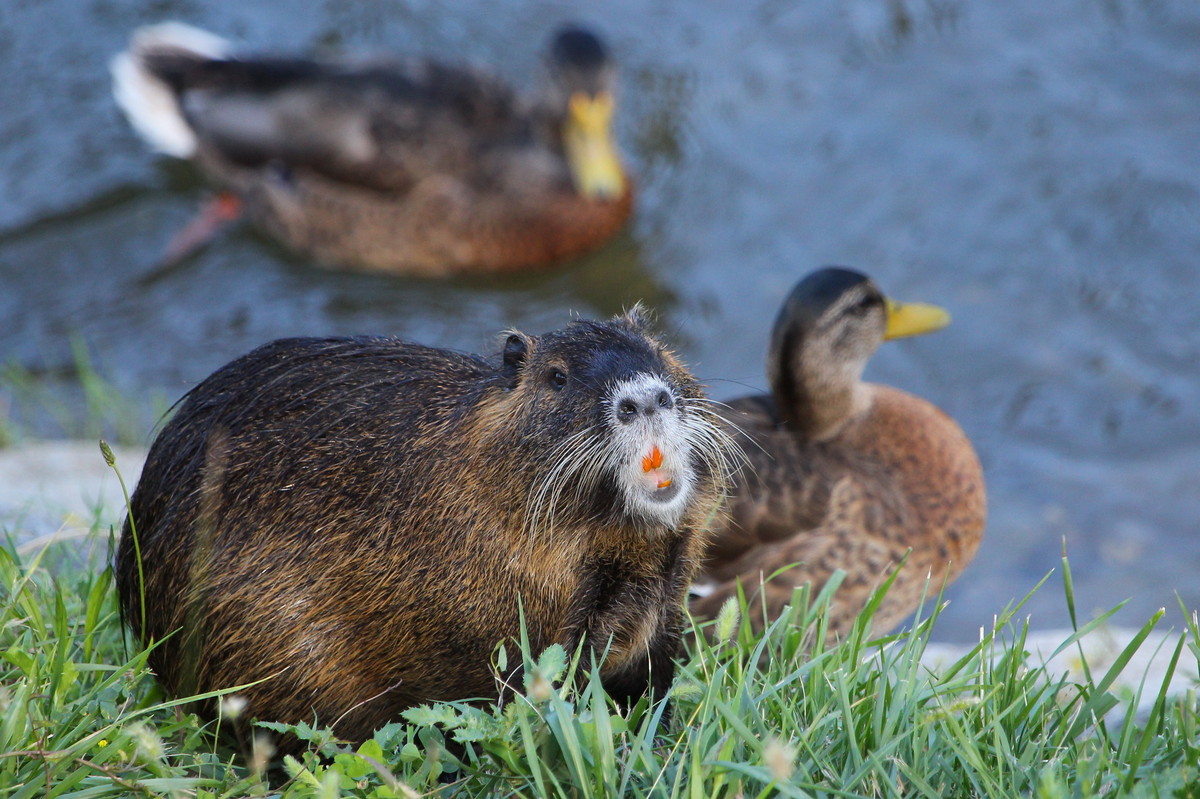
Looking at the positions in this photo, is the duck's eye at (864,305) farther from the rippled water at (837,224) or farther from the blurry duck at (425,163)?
the blurry duck at (425,163)

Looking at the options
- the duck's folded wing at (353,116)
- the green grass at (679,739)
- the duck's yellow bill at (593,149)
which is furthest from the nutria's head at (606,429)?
the duck's folded wing at (353,116)

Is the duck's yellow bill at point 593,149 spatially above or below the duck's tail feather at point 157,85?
above

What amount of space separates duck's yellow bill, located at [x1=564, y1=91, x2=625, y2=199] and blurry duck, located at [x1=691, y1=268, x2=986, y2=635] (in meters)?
2.72

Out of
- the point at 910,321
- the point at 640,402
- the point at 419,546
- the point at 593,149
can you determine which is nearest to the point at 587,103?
the point at 593,149

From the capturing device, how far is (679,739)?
2.42 metres

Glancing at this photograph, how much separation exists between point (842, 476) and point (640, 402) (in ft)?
7.87

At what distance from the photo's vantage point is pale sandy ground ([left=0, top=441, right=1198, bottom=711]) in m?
3.84

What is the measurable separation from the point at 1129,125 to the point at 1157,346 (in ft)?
5.67

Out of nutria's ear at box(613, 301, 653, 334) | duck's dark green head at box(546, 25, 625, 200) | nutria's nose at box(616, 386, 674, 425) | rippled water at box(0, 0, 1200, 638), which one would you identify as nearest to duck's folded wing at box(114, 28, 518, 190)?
duck's dark green head at box(546, 25, 625, 200)

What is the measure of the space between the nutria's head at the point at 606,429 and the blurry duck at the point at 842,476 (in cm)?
170

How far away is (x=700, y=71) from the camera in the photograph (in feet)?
28.0

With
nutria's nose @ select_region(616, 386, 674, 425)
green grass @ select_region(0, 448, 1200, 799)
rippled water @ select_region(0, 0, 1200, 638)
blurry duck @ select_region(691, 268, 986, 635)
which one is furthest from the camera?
rippled water @ select_region(0, 0, 1200, 638)

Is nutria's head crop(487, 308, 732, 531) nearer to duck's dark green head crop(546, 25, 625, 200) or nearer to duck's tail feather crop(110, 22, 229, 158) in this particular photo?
duck's dark green head crop(546, 25, 625, 200)

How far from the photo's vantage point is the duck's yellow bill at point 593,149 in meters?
7.58
